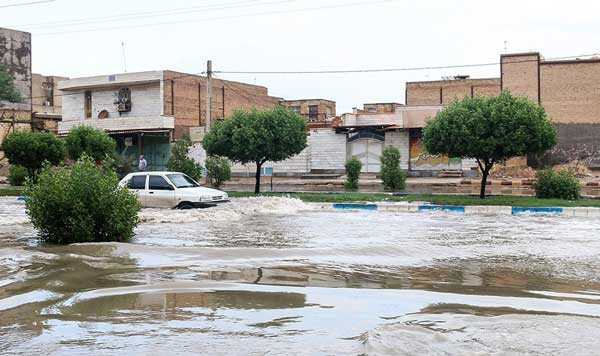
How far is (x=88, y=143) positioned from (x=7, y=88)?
26.6 metres

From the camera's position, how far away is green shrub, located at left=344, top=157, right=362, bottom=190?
29.8 metres

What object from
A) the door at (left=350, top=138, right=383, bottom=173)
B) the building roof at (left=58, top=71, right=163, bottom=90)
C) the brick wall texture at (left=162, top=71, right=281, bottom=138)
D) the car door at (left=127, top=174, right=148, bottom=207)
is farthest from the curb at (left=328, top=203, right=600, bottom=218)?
the building roof at (left=58, top=71, right=163, bottom=90)

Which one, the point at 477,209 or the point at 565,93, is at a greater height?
the point at 565,93

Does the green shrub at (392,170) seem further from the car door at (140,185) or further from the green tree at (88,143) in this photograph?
the green tree at (88,143)

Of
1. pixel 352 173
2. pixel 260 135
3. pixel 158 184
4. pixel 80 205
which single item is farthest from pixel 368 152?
pixel 80 205

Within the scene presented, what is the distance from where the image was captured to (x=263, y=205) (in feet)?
67.4

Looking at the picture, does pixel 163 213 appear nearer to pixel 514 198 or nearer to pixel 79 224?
pixel 79 224

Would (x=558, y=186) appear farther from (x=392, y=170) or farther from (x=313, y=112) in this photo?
(x=313, y=112)

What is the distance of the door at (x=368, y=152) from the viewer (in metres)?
37.7

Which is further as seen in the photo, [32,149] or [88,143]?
[88,143]

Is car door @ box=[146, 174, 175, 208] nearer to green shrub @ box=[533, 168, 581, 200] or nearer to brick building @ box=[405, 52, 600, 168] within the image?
green shrub @ box=[533, 168, 581, 200]

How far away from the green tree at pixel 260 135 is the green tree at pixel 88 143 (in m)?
5.55

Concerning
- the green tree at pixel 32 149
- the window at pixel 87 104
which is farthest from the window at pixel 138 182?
the window at pixel 87 104

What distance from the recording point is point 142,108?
144 feet
